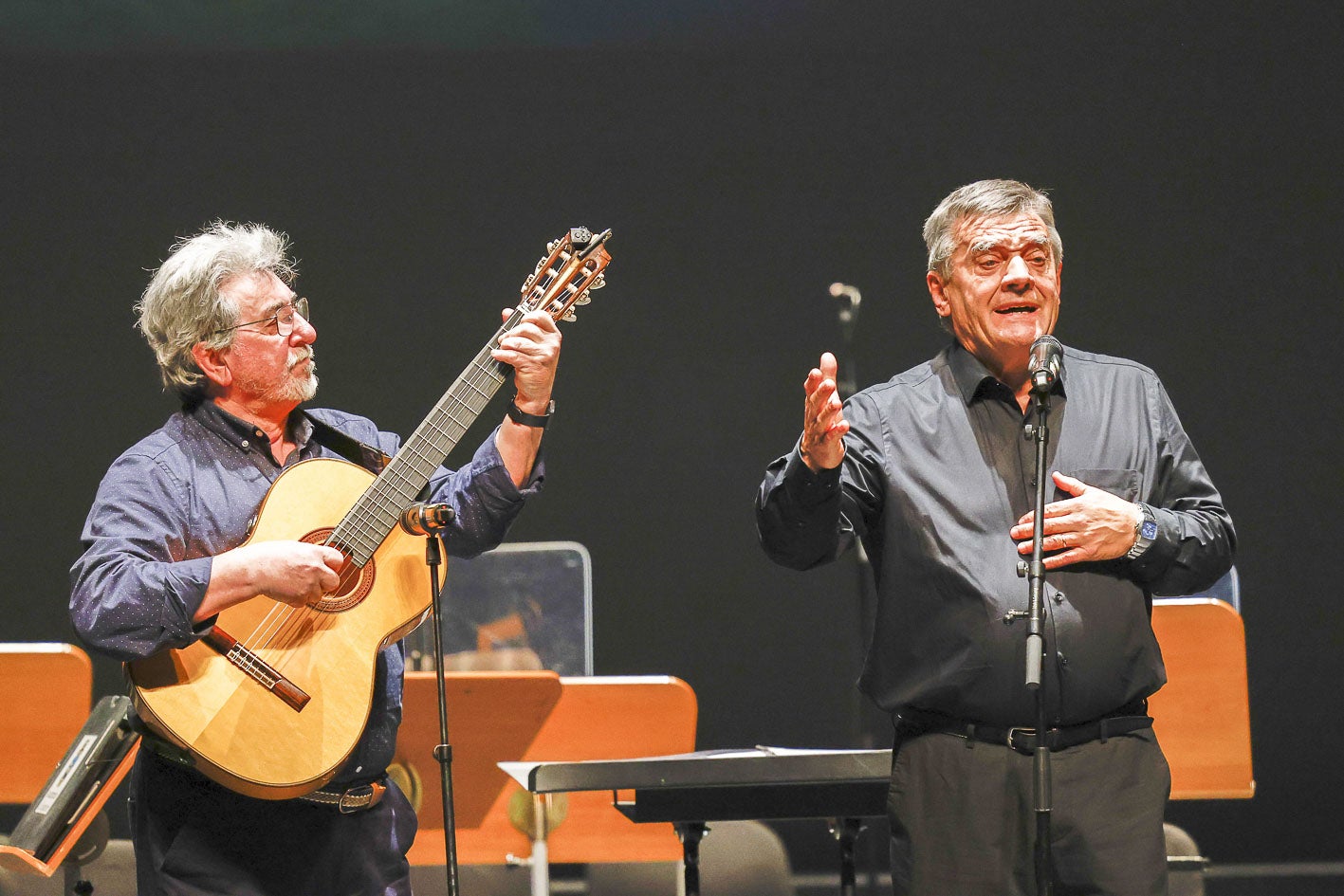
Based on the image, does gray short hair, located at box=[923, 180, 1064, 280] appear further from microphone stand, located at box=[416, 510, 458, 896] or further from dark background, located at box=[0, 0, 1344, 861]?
dark background, located at box=[0, 0, 1344, 861]

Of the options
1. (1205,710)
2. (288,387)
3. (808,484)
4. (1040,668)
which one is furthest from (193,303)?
(1205,710)

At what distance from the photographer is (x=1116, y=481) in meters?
2.45

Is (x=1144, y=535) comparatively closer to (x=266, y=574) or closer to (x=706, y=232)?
(x=266, y=574)

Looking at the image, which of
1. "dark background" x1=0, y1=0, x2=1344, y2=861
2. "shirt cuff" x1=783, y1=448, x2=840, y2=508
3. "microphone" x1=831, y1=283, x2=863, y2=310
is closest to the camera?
"shirt cuff" x1=783, y1=448, x2=840, y2=508

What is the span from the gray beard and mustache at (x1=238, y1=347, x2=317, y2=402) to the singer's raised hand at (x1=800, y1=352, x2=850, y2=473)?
93cm

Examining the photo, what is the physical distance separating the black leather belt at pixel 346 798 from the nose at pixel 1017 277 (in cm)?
143

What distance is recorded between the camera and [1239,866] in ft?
16.6

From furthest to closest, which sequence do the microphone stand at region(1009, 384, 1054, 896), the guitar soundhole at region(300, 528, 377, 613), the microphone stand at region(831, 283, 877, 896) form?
the microphone stand at region(831, 283, 877, 896) < the guitar soundhole at region(300, 528, 377, 613) < the microphone stand at region(1009, 384, 1054, 896)

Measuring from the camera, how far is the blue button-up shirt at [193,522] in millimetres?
2248

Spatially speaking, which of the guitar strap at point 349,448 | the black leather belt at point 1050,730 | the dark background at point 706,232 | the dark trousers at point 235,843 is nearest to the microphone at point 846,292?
the dark background at point 706,232

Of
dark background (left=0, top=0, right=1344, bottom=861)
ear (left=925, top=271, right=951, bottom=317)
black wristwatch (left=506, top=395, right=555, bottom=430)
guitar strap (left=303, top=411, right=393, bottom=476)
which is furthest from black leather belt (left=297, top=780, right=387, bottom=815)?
dark background (left=0, top=0, right=1344, bottom=861)

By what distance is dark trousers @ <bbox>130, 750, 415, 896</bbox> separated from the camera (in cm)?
229

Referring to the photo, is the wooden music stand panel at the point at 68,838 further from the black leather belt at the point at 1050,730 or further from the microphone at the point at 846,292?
the microphone at the point at 846,292

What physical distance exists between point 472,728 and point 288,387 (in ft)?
3.13
